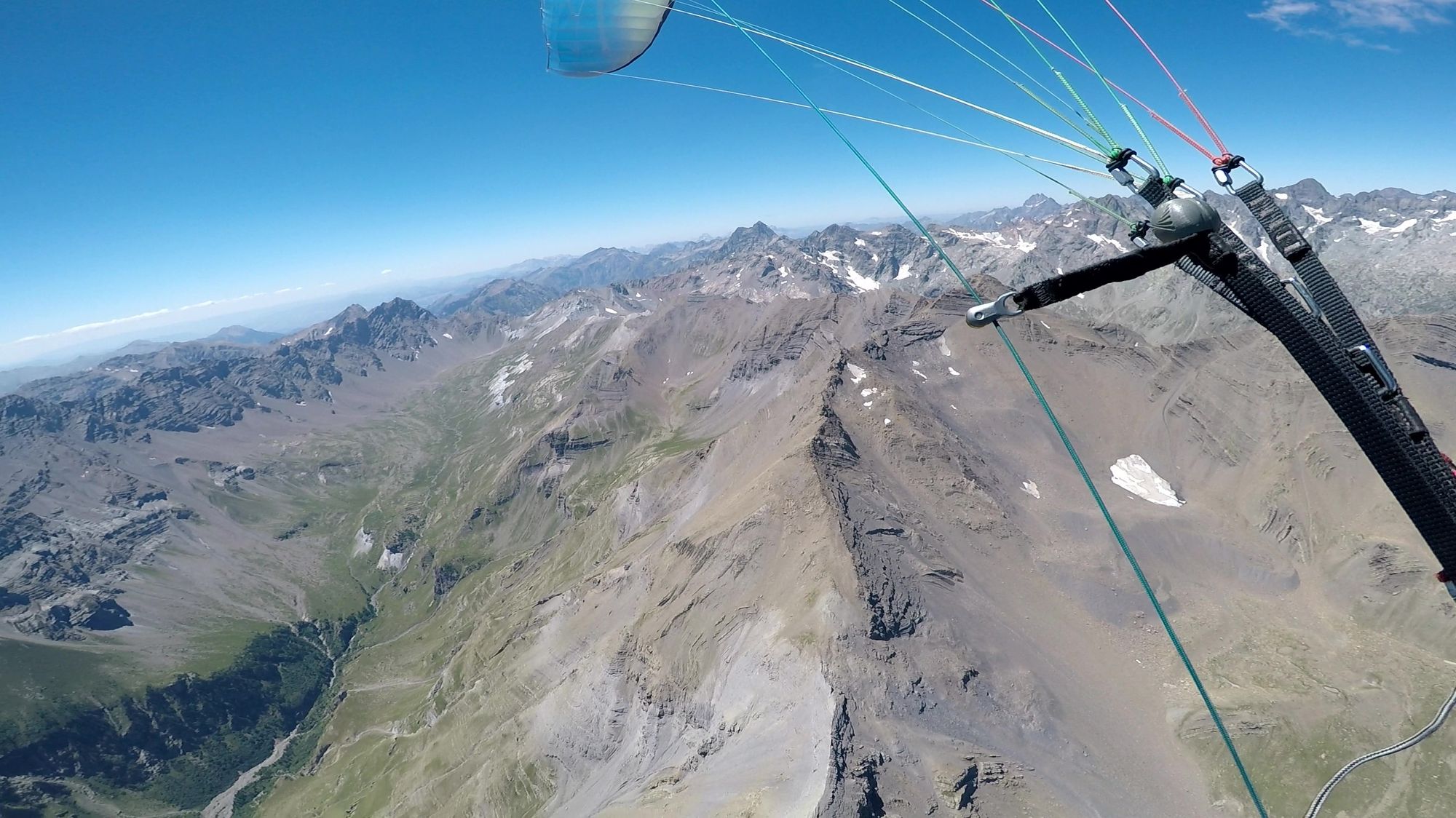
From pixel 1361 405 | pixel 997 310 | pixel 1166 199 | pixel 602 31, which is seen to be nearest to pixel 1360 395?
pixel 1361 405

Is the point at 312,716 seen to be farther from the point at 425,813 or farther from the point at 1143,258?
the point at 1143,258

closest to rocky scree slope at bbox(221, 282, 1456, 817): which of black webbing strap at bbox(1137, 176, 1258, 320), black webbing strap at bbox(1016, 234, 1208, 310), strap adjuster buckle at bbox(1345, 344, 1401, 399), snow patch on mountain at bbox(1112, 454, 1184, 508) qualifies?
snow patch on mountain at bbox(1112, 454, 1184, 508)

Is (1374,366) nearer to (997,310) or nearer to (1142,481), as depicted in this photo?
(997,310)

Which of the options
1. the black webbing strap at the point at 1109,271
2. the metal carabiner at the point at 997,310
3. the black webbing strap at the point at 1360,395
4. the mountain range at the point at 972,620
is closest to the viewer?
the metal carabiner at the point at 997,310

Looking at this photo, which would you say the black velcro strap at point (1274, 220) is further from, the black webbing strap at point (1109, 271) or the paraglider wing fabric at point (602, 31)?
the paraglider wing fabric at point (602, 31)

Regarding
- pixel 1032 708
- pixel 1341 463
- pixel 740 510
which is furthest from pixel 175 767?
pixel 1341 463

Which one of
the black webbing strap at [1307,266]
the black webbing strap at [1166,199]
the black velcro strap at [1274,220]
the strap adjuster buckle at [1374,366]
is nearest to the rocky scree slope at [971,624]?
the strap adjuster buckle at [1374,366]
